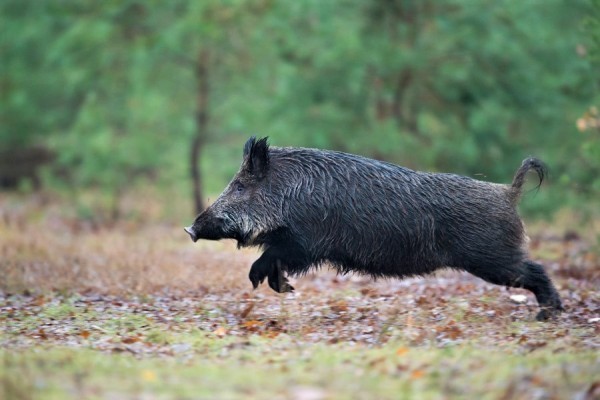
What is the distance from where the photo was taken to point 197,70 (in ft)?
68.6

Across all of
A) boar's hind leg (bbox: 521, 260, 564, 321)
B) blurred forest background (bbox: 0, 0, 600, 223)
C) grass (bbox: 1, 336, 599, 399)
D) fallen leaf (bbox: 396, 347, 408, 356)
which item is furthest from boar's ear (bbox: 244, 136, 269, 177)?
blurred forest background (bbox: 0, 0, 600, 223)

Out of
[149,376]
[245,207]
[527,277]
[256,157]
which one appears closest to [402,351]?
[149,376]

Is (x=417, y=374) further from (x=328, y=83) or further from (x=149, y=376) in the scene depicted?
(x=328, y=83)

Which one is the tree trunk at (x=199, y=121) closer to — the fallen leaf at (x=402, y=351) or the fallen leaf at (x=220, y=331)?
the fallen leaf at (x=220, y=331)

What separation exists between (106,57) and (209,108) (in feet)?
8.33

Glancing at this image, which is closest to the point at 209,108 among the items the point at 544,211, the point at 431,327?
the point at 544,211

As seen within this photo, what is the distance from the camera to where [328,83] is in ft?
65.7

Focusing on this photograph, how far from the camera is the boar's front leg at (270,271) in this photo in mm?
8992

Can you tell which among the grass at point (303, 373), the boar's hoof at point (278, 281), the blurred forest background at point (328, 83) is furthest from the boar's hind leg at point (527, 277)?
the blurred forest background at point (328, 83)

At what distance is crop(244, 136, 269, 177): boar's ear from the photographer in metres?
9.47

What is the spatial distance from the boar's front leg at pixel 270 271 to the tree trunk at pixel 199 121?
12304 mm

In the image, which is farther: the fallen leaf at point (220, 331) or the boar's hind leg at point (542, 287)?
the boar's hind leg at point (542, 287)

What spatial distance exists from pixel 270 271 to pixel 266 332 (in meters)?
1.10

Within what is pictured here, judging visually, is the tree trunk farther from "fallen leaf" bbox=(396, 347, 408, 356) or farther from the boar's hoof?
"fallen leaf" bbox=(396, 347, 408, 356)
